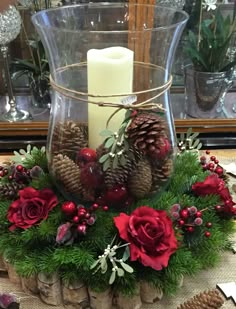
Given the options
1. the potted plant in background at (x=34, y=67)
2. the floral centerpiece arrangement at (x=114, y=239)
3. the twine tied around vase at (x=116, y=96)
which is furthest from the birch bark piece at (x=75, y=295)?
the potted plant in background at (x=34, y=67)

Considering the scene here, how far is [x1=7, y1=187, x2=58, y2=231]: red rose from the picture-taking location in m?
0.52

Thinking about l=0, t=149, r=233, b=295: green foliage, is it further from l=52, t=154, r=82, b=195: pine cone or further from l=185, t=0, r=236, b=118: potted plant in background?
l=185, t=0, r=236, b=118: potted plant in background

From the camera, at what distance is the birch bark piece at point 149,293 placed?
50 cm

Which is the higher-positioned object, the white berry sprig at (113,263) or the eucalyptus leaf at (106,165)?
the eucalyptus leaf at (106,165)

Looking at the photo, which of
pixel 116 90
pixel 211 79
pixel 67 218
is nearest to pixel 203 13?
pixel 211 79

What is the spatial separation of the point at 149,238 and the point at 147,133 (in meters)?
0.12

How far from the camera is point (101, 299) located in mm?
493

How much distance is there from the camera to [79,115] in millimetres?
559

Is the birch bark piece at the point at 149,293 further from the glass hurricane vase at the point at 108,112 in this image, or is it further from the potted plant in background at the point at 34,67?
the potted plant in background at the point at 34,67

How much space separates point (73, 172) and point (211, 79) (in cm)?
55

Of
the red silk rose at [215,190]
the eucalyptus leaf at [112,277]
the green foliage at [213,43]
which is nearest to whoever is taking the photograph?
the eucalyptus leaf at [112,277]

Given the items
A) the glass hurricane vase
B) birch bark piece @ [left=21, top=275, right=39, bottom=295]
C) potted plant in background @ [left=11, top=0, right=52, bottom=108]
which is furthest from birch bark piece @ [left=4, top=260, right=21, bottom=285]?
potted plant in background @ [left=11, top=0, right=52, bottom=108]

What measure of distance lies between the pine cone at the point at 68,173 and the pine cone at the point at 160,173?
9cm

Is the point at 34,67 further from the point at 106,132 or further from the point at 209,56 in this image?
the point at 106,132
